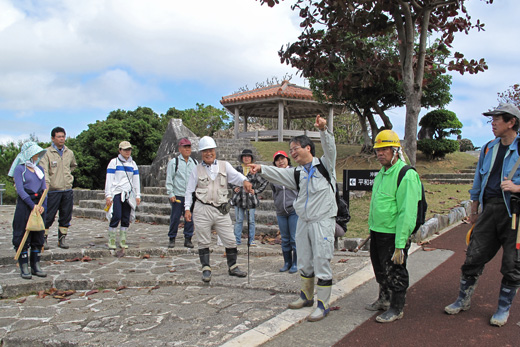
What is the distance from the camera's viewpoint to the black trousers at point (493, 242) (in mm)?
3666

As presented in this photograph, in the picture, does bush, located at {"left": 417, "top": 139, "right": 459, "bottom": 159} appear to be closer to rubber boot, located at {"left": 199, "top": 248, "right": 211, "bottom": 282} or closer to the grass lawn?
the grass lawn

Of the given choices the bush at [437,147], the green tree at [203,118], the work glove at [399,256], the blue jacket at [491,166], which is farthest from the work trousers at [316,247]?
the green tree at [203,118]

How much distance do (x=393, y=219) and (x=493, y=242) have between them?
1.06 metres

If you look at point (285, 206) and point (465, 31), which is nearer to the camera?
point (285, 206)

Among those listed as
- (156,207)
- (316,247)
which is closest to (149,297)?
(316,247)

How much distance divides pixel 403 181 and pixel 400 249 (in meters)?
0.64

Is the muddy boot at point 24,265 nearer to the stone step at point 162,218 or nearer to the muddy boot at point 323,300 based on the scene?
the muddy boot at point 323,300

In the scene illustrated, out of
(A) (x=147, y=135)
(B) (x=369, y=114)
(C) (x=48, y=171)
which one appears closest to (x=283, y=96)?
(B) (x=369, y=114)

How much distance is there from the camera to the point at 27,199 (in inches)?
207

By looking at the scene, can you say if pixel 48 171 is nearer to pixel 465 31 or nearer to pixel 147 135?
pixel 465 31

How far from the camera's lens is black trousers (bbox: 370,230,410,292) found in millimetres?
3797

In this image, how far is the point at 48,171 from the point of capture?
6816 mm

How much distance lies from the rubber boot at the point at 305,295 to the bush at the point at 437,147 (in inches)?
607

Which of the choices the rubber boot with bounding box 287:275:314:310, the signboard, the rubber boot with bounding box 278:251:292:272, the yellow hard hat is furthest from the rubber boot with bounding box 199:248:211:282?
the signboard
